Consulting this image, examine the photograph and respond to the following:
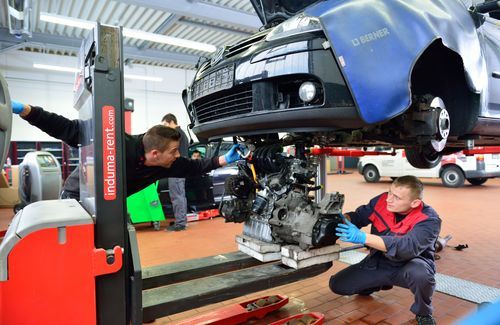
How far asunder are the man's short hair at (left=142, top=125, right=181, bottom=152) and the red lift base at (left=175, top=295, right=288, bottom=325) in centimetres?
107

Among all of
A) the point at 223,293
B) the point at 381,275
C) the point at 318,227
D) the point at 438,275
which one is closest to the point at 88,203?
the point at 223,293

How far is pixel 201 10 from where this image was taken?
25.1 ft

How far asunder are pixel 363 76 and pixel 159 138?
1.16m

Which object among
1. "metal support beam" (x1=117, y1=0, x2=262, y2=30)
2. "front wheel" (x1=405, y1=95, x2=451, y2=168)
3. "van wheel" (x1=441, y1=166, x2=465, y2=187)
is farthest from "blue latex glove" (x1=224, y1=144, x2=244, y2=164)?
"van wheel" (x1=441, y1=166, x2=465, y2=187)

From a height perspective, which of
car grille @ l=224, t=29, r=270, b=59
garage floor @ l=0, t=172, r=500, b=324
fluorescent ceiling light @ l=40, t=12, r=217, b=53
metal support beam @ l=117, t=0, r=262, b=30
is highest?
metal support beam @ l=117, t=0, r=262, b=30

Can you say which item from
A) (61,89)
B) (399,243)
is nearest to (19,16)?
(399,243)

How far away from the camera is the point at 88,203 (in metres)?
1.69

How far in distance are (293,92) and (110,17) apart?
8332 mm

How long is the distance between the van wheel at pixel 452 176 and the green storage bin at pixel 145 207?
26.1 feet

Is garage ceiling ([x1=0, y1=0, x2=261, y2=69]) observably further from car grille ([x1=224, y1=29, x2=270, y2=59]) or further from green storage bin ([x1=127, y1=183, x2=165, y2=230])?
car grille ([x1=224, y1=29, x2=270, y2=59])

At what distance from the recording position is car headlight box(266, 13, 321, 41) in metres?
1.77

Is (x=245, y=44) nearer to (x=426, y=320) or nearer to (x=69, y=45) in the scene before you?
(x=426, y=320)

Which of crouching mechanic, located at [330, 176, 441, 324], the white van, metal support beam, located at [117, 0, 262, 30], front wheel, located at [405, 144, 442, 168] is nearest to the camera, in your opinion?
crouching mechanic, located at [330, 176, 441, 324]

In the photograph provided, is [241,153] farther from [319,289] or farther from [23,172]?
[23,172]
